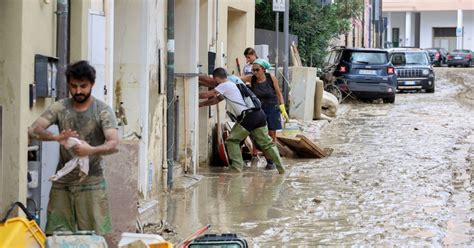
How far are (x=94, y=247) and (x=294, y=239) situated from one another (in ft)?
10.6

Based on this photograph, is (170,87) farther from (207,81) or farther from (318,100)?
(318,100)

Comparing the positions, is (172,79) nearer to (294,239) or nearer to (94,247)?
(294,239)

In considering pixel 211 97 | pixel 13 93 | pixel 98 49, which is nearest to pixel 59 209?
pixel 13 93

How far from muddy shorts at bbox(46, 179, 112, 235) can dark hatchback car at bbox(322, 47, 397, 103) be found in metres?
22.5

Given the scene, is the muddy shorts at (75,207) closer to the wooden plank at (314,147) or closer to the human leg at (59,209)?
the human leg at (59,209)

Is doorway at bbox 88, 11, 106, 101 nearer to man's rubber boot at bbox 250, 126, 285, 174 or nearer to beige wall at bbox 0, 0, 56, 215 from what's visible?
beige wall at bbox 0, 0, 56, 215

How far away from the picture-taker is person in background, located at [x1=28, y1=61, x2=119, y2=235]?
→ 620 cm

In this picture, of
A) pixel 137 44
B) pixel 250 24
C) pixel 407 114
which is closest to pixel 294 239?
pixel 137 44

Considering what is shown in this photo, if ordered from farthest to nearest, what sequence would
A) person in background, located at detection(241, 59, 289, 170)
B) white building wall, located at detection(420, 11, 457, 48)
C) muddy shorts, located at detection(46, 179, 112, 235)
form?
white building wall, located at detection(420, 11, 457, 48) < person in background, located at detection(241, 59, 289, 170) < muddy shorts, located at detection(46, 179, 112, 235)

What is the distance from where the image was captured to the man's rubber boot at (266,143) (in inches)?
520

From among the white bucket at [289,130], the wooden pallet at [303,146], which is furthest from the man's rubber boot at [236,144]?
the white bucket at [289,130]

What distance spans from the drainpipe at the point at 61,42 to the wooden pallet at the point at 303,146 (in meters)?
7.63

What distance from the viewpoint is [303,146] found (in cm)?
1520

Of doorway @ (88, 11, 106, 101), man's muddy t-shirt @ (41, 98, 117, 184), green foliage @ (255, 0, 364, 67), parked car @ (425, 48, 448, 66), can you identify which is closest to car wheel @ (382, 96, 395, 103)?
green foliage @ (255, 0, 364, 67)
